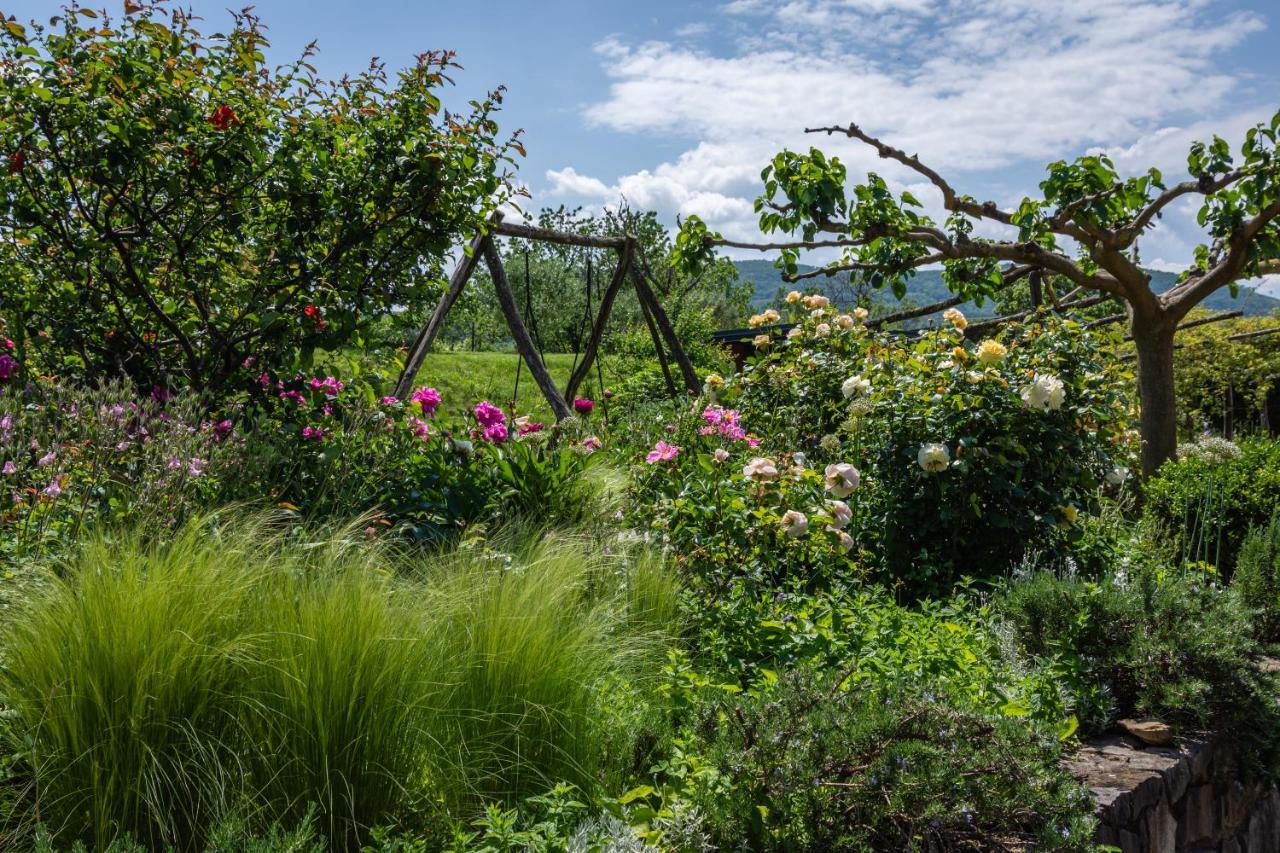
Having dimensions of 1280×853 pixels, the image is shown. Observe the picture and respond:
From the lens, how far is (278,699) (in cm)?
205

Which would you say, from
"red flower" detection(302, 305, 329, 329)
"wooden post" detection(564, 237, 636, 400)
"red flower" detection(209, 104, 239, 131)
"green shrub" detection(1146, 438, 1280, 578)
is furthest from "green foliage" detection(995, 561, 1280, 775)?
"wooden post" detection(564, 237, 636, 400)

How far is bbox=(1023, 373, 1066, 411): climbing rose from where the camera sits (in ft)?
13.5

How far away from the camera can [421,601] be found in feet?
8.22

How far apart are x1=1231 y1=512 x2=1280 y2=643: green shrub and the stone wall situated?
3.06ft

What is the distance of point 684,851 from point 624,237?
599 centimetres

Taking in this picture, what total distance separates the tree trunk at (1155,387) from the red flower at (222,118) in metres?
6.05

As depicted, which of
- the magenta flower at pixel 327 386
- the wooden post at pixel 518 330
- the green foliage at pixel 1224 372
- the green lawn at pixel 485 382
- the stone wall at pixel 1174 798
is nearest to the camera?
the stone wall at pixel 1174 798

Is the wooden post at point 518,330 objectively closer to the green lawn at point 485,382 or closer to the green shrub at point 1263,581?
the green lawn at point 485,382

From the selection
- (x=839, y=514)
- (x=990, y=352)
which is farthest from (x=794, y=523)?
(x=990, y=352)

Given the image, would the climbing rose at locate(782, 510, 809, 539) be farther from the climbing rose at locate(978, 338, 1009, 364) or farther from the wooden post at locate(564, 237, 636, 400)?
the wooden post at locate(564, 237, 636, 400)

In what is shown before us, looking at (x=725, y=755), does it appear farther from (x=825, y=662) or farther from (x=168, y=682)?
(x=168, y=682)

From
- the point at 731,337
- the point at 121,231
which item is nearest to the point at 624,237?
the point at 121,231

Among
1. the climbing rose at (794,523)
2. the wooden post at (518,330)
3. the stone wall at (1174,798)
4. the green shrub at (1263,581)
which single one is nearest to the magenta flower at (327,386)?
the wooden post at (518,330)

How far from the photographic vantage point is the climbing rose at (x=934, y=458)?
4160mm
